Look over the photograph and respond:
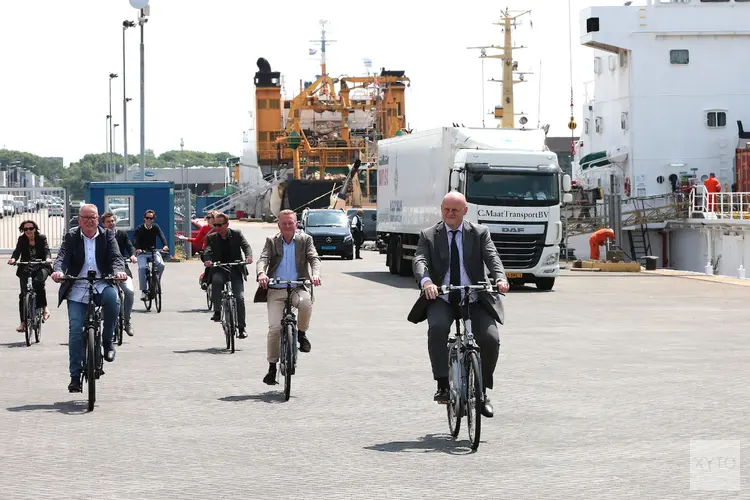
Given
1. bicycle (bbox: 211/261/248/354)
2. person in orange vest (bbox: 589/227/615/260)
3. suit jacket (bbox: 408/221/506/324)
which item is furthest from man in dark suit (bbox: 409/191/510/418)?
person in orange vest (bbox: 589/227/615/260)

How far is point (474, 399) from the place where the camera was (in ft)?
29.8

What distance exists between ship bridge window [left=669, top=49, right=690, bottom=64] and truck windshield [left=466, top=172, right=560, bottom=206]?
3157 cm

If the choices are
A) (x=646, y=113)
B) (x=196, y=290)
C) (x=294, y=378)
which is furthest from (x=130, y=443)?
(x=646, y=113)

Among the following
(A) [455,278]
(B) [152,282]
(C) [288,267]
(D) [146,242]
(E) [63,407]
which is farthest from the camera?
(B) [152,282]

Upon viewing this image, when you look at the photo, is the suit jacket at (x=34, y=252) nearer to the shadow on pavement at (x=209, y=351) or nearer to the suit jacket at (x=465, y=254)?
the shadow on pavement at (x=209, y=351)

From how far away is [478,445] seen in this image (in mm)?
9234

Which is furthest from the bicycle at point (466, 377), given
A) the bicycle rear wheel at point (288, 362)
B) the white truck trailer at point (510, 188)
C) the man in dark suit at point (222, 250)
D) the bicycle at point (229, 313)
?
the white truck trailer at point (510, 188)

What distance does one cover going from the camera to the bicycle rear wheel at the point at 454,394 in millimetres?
9383

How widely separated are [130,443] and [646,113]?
171 feet

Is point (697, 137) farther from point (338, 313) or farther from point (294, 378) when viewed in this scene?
point (294, 378)

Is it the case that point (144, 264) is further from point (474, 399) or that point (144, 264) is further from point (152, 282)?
point (474, 399)

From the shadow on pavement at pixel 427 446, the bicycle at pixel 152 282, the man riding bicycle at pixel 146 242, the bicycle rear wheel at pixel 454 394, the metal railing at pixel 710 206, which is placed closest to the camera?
the shadow on pavement at pixel 427 446

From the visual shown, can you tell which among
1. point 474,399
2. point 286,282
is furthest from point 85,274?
point 474,399

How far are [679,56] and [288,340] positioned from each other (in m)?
49.9
